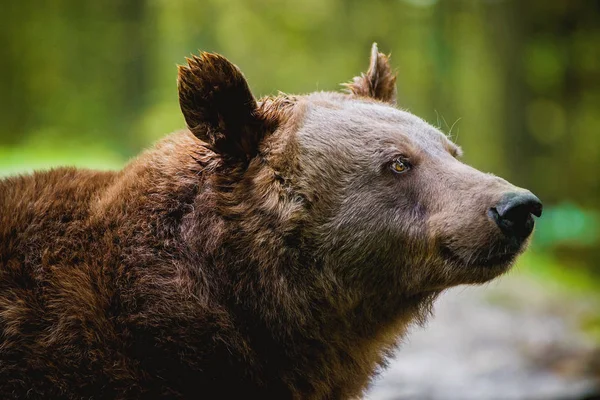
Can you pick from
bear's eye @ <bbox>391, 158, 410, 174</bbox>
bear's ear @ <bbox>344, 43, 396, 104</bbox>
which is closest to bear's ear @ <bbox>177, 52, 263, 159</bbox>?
bear's eye @ <bbox>391, 158, 410, 174</bbox>

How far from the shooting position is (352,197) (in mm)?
3789

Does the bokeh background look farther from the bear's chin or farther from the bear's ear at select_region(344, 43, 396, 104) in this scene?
the bear's chin

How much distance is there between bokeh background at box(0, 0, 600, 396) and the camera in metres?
16.2

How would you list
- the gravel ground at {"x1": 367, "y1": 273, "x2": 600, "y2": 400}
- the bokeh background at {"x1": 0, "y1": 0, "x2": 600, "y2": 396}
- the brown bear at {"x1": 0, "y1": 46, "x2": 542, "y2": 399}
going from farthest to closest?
1. the bokeh background at {"x1": 0, "y1": 0, "x2": 600, "y2": 396}
2. the gravel ground at {"x1": 367, "y1": 273, "x2": 600, "y2": 400}
3. the brown bear at {"x1": 0, "y1": 46, "x2": 542, "y2": 399}

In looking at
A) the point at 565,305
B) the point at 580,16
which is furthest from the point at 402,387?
the point at 580,16

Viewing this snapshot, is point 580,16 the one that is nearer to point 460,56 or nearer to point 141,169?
point 460,56

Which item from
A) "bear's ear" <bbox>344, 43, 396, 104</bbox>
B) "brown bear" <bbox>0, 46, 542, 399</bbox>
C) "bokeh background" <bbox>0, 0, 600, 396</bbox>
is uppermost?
"bokeh background" <bbox>0, 0, 600, 396</bbox>

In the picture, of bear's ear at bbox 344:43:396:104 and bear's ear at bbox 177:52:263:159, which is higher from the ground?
bear's ear at bbox 344:43:396:104

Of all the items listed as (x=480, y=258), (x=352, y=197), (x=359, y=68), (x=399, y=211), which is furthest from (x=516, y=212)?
(x=359, y=68)

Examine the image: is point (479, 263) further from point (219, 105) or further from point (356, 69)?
point (356, 69)

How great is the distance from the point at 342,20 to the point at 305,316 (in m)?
19.2

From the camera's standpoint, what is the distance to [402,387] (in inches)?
247

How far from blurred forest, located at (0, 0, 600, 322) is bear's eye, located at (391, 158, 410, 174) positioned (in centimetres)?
990

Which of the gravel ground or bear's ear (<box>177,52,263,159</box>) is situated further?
the gravel ground
